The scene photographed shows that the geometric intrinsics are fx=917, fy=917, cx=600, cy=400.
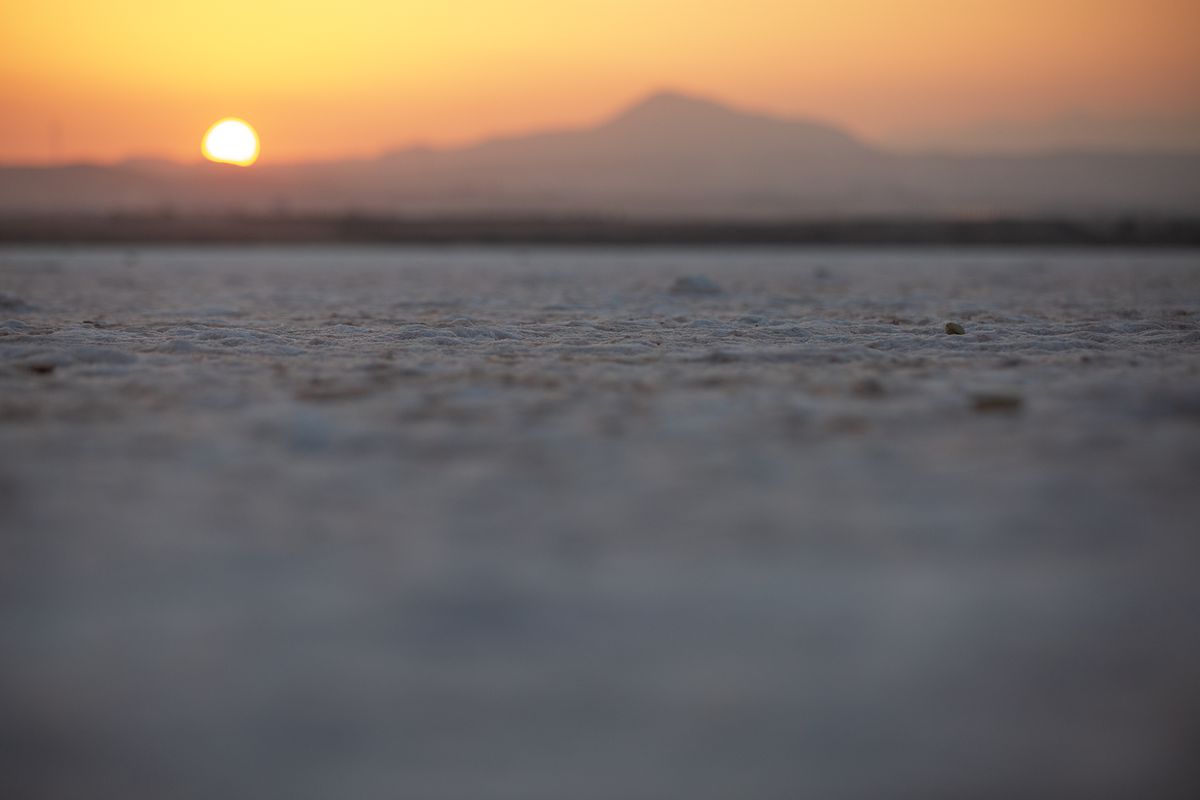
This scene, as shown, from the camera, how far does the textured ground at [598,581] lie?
5.49ft

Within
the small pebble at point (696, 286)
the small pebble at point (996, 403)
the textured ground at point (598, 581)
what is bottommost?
the textured ground at point (598, 581)

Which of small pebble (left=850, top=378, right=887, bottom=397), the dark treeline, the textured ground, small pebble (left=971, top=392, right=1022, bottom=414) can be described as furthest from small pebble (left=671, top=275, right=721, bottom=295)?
the dark treeline

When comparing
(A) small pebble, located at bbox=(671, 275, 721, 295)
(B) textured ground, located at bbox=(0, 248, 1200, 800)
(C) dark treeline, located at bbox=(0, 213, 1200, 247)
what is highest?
(C) dark treeline, located at bbox=(0, 213, 1200, 247)

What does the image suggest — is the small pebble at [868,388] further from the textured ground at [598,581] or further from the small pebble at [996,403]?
the small pebble at [996,403]

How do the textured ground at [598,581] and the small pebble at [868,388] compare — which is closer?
the textured ground at [598,581]

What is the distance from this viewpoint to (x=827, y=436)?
11.2 ft

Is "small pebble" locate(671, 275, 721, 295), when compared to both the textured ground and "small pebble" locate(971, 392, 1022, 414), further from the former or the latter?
"small pebble" locate(971, 392, 1022, 414)

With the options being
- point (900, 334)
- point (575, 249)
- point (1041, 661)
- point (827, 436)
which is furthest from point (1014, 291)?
point (575, 249)

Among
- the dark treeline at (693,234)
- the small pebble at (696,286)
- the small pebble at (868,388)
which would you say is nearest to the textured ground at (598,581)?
the small pebble at (868,388)

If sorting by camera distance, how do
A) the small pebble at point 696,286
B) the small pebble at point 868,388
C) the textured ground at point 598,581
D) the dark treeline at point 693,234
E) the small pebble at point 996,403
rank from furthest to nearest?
the dark treeline at point 693,234, the small pebble at point 696,286, the small pebble at point 868,388, the small pebble at point 996,403, the textured ground at point 598,581

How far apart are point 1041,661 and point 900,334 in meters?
4.66

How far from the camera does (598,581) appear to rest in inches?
88.0

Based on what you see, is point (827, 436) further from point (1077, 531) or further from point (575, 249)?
point (575, 249)

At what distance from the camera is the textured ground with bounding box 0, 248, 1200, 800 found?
1.67 metres
